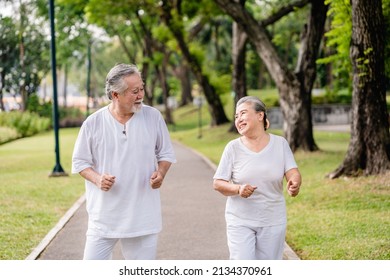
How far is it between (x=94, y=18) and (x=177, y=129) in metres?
16.3

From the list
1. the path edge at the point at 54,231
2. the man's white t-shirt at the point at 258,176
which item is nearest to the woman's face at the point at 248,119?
the man's white t-shirt at the point at 258,176

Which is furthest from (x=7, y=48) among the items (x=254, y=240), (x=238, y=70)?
(x=254, y=240)

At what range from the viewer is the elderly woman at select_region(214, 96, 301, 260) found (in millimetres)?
4324

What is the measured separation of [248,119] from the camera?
4328 mm

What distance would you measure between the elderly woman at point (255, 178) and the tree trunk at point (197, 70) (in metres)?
22.5

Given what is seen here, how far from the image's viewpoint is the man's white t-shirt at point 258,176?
14.2 feet

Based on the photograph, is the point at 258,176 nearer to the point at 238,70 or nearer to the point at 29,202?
the point at 29,202

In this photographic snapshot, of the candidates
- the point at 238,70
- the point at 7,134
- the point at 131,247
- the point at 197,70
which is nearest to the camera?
the point at 131,247

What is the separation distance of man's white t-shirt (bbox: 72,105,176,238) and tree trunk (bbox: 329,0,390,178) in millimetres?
7781

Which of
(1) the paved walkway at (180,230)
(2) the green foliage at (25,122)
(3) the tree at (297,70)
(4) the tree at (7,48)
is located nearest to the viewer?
(1) the paved walkway at (180,230)

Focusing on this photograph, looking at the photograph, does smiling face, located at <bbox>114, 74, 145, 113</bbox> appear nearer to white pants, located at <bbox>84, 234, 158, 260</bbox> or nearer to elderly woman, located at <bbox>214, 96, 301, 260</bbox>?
elderly woman, located at <bbox>214, 96, 301, 260</bbox>

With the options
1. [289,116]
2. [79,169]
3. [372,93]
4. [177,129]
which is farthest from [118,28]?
[79,169]

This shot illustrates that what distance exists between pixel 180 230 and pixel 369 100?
15.1 feet

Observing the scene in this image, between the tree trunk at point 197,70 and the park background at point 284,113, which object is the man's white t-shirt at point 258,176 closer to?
the park background at point 284,113
